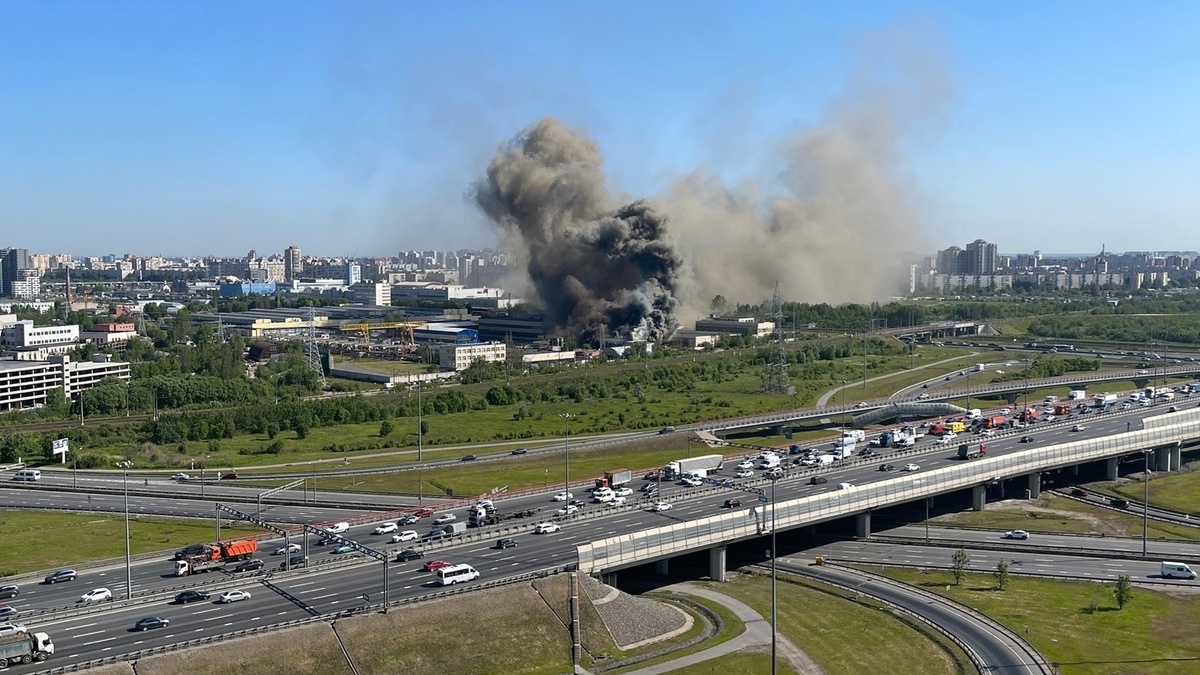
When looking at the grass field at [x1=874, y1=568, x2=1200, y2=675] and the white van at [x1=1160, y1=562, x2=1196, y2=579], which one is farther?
the white van at [x1=1160, y1=562, x2=1196, y2=579]

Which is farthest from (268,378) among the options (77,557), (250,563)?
(250,563)

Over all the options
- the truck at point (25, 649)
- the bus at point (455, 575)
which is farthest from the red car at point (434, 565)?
the truck at point (25, 649)

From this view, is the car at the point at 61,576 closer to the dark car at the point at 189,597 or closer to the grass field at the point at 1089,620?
the dark car at the point at 189,597

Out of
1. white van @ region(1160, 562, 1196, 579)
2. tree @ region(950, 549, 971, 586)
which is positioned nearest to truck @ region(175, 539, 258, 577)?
tree @ region(950, 549, 971, 586)

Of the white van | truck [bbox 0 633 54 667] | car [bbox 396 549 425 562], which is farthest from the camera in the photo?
the white van

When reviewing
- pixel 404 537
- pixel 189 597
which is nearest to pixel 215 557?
pixel 189 597

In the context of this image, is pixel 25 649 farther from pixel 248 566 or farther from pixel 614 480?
pixel 614 480

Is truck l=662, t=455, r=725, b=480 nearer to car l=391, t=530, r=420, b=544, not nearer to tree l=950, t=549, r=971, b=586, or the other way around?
tree l=950, t=549, r=971, b=586
